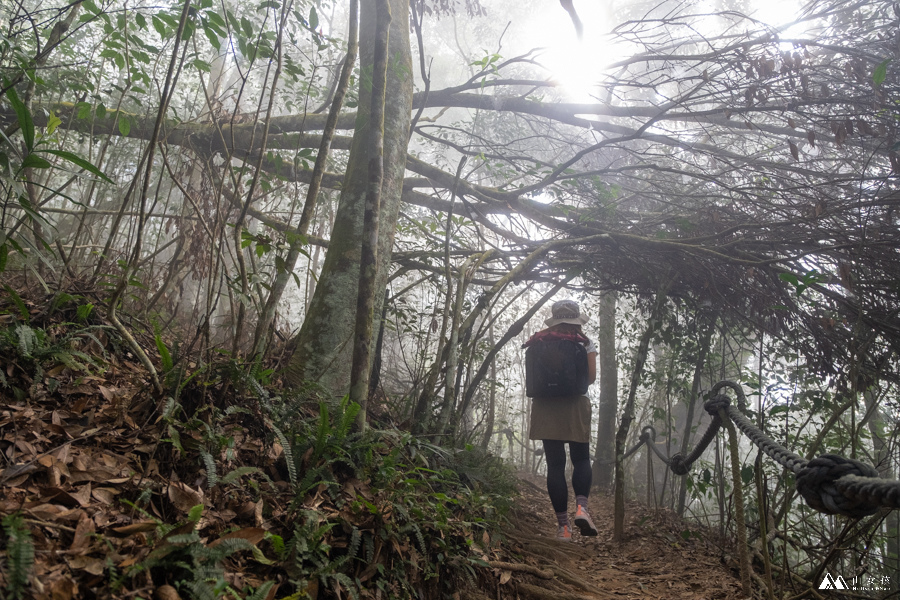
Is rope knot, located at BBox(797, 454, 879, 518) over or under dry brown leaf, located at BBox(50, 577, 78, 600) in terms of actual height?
over

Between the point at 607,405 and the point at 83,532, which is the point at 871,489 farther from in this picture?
the point at 607,405

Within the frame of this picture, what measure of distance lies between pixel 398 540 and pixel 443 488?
3.58ft

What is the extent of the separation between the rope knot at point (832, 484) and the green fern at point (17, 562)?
6.40 feet

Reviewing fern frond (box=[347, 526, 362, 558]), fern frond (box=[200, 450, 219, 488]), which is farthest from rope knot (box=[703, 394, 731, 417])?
fern frond (box=[200, 450, 219, 488])

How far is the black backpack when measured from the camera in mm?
4207

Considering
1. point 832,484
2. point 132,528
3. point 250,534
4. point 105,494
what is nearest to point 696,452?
point 832,484

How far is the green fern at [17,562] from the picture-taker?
1.17 m

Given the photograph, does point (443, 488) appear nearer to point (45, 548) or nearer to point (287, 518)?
point (287, 518)

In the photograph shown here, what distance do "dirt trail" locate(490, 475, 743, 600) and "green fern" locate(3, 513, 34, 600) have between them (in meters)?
2.07

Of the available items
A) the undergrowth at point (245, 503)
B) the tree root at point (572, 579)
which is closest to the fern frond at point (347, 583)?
the undergrowth at point (245, 503)

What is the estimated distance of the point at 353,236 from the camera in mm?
3701

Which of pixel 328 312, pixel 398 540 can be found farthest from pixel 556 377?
pixel 398 540

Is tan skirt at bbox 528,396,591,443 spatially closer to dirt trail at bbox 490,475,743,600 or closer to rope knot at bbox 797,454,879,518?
dirt trail at bbox 490,475,743,600

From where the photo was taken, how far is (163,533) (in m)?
1.56
